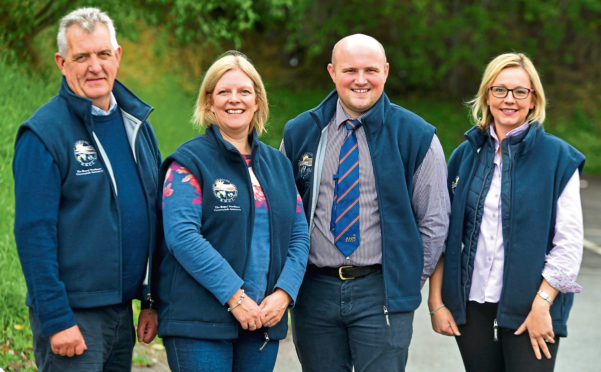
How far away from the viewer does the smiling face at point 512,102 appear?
3850mm

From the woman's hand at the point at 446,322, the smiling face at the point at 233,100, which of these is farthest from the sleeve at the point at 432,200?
the smiling face at the point at 233,100

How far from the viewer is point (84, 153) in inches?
131

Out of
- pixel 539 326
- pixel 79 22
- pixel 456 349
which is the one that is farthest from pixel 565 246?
pixel 456 349

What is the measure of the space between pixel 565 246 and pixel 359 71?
1.28 metres

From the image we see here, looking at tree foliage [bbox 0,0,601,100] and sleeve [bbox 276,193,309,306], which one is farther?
tree foliage [bbox 0,0,601,100]

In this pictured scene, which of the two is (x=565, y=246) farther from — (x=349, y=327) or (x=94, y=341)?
(x=94, y=341)

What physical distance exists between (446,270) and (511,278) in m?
0.35

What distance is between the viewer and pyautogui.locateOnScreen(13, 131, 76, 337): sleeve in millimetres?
3170

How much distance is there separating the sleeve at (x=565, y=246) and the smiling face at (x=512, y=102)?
40 cm

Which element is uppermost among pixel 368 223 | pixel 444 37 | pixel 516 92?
pixel 516 92

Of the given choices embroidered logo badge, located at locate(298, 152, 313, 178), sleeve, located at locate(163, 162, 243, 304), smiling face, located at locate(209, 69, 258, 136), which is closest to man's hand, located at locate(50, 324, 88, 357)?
sleeve, located at locate(163, 162, 243, 304)

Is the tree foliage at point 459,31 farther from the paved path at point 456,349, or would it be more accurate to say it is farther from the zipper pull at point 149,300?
the zipper pull at point 149,300

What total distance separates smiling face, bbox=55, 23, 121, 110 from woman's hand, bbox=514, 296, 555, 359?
2.20 meters

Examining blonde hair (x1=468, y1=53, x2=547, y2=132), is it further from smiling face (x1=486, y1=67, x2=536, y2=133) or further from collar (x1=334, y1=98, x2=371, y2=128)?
collar (x1=334, y1=98, x2=371, y2=128)
